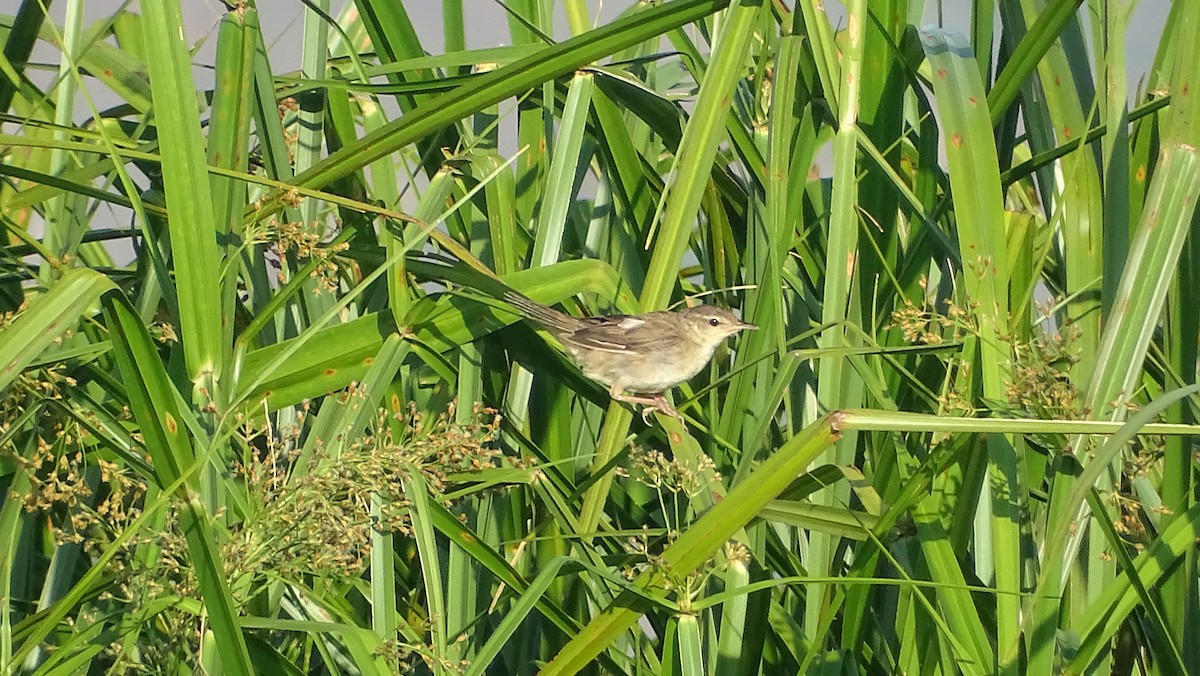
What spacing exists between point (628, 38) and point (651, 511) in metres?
1.23

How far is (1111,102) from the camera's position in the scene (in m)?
2.62

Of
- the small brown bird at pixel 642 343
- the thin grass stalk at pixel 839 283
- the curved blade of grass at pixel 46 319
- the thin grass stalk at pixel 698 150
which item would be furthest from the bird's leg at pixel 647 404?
the curved blade of grass at pixel 46 319

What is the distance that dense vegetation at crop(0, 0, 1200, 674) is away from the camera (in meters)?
2.18

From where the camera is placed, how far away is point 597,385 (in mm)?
3447

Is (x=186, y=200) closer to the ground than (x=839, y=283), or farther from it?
farther from it

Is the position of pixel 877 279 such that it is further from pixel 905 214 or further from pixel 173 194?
pixel 173 194

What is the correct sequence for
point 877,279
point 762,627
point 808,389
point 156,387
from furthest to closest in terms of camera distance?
point 808,389 < point 877,279 < point 762,627 < point 156,387

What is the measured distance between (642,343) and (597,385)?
0.69 m

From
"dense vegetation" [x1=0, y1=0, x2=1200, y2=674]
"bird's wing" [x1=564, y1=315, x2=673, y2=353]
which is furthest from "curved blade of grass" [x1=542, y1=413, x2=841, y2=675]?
"bird's wing" [x1=564, y1=315, x2=673, y2=353]

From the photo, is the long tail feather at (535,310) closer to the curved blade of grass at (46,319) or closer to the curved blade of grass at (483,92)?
the curved blade of grass at (483,92)

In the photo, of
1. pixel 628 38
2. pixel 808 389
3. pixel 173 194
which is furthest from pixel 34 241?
pixel 808 389

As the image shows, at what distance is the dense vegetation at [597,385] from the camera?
2.18 meters

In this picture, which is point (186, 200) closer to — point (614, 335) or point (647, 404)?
point (647, 404)

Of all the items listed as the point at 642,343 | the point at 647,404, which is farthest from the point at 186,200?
the point at 642,343
